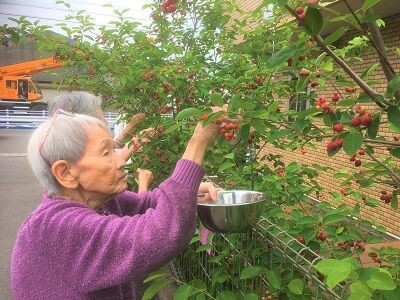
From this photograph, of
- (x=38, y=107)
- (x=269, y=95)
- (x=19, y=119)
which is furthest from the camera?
(x=38, y=107)

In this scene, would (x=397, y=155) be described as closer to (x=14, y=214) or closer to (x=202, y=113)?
(x=202, y=113)

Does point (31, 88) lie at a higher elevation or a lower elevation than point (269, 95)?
lower

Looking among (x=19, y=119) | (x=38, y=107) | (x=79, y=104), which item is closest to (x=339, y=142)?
(x=79, y=104)

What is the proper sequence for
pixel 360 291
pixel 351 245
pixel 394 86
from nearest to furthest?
pixel 360 291
pixel 394 86
pixel 351 245

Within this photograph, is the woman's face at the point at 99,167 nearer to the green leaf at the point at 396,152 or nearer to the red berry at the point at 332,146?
the red berry at the point at 332,146

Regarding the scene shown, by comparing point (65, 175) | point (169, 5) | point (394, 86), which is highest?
point (169, 5)

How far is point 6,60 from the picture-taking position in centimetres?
2908

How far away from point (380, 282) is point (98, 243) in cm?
74

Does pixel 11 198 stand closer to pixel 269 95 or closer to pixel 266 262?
pixel 269 95

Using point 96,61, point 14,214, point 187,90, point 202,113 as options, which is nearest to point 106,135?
point 202,113

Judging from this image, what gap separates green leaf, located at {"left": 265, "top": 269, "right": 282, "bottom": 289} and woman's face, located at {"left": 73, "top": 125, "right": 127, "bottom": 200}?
63cm

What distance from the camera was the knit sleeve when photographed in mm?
1045

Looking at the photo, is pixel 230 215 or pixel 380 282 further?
pixel 230 215

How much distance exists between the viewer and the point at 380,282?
0.94 m
